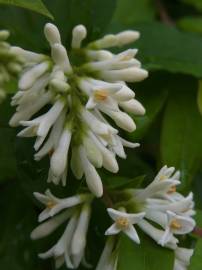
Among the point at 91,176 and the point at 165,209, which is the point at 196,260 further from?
the point at 91,176

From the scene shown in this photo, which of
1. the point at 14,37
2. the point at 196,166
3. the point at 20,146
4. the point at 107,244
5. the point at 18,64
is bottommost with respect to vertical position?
the point at 196,166

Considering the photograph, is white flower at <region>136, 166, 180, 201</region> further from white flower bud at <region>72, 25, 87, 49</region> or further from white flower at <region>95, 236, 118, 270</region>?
white flower bud at <region>72, 25, 87, 49</region>

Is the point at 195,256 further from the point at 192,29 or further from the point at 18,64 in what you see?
the point at 192,29

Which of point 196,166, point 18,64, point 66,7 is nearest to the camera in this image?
point 18,64

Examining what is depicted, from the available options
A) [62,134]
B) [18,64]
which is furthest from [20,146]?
[18,64]

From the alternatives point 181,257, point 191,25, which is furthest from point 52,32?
point 191,25

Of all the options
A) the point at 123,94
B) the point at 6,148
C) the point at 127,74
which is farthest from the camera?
the point at 6,148

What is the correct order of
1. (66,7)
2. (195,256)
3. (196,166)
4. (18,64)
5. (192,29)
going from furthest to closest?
(192,29), (196,166), (66,7), (195,256), (18,64)
